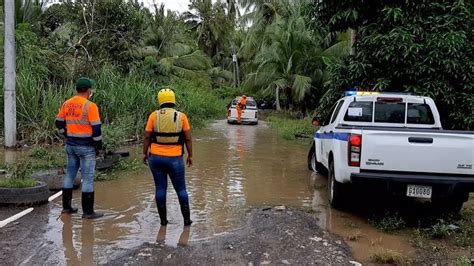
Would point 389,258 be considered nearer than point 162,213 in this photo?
Yes

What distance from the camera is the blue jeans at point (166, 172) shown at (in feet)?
21.2

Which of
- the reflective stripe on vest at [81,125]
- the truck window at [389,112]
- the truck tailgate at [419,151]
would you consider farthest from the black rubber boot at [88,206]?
the truck window at [389,112]

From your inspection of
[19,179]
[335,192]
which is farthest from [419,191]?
[19,179]

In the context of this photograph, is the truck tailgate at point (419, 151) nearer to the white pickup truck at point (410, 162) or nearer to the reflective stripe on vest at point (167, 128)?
the white pickup truck at point (410, 162)

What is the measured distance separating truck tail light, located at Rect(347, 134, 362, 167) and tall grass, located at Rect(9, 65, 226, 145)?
20.3 feet

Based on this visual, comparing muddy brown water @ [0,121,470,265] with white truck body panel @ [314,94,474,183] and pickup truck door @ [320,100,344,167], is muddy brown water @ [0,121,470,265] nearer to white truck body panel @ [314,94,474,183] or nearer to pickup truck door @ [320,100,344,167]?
pickup truck door @ [320,100,344,167]

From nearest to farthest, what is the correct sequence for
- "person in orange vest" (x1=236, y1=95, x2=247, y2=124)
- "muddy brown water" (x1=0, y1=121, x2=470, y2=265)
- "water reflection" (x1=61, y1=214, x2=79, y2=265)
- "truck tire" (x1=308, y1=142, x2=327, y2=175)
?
"water reflection" (x1=61, y1=214, x2=79, y2=265) < "muddy brown water" (x1=0, y1=121, x2=470, y2=265) < "truck tire" (x1=308, y1=142, x2=327, y2=175) < "person in orange vest" (x1=236, y1=95, x2=247, y2=124)

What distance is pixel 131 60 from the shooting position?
22172mm

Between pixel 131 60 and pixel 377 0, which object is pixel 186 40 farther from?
pixel 377 0

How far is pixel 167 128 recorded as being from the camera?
6.44 meters

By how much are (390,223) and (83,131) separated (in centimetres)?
413

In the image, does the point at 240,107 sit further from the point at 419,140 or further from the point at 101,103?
the point at 419,140

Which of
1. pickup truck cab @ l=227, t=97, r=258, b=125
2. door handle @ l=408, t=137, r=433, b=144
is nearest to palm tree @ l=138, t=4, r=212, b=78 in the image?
pickup truck cab @ l=227, t=97, r=258, b=125

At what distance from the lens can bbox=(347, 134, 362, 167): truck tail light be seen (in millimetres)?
6738
